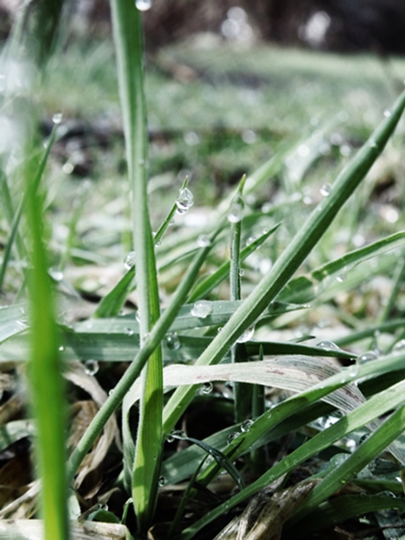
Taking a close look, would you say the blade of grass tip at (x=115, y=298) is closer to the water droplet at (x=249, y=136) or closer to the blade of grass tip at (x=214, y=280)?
the blade of grass tip at (x=214, y=280)

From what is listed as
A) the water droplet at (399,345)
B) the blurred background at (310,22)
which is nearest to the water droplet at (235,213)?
the water droplet at (399,345)

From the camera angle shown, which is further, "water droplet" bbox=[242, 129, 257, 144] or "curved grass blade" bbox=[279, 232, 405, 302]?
"water droplet" bbox=[242, 129, 257, 144]

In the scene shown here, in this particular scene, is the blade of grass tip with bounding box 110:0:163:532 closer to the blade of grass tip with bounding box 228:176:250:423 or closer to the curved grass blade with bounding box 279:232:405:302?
the blade of grass tip with bounding box 228:176:250:423

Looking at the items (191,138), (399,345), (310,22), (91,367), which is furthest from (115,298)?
(310,22)

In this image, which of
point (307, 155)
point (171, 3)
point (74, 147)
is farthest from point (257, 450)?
point (171, 3)

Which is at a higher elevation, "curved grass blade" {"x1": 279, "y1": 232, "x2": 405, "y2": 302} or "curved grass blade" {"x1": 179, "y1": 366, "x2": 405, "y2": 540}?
"curved grass blade" {"x1": 279, "y1": 232, "x2": 405, "y2": 302}

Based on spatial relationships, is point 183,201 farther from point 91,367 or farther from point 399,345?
point 399,345

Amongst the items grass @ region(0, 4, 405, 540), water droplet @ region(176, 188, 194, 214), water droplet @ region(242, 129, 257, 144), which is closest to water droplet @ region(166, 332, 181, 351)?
grass @ region(0, 4, 405, 540)
